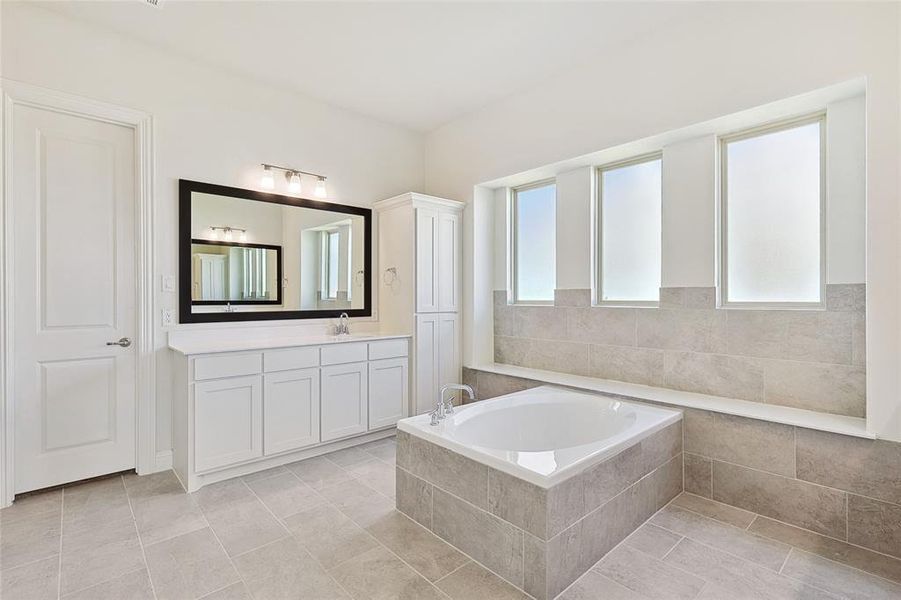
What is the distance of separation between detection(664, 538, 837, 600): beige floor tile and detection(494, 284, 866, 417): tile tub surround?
108 cm

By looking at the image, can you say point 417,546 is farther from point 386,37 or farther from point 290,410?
point 386,37

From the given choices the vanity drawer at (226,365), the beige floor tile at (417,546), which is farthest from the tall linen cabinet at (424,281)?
the beige floor tile at (417,546)

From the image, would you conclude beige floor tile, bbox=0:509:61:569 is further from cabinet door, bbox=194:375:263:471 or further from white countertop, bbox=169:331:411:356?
white countertop, bbox=169:331:411:356

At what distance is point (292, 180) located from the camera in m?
3.64

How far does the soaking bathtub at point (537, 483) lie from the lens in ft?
5.83

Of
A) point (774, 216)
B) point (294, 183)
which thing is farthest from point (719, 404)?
point (294, 183)

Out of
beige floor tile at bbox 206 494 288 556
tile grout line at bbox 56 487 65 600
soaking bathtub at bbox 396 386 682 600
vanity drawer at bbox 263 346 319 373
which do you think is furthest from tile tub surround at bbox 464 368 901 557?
tile grout line at bbox 56 487 65 600

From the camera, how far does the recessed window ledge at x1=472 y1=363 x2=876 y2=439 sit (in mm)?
2252

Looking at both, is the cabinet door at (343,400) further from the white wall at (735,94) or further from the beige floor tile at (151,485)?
the white wall at (735,94)

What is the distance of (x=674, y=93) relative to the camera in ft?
9.34

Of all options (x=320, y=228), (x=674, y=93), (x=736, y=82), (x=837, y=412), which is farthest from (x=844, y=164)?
(x=320, y=228)

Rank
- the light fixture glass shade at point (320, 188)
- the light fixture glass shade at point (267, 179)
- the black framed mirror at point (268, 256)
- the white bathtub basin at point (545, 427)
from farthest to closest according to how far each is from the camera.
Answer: the light fixture glass shade at point (320, 188) → the light fixture glass shade at point (267, 179) → the black framed mirror at point (268, 256) → the white bathtub basin at point (545, 427)

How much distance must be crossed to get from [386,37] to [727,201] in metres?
2.55

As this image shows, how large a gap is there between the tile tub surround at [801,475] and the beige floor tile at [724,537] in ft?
0.92
